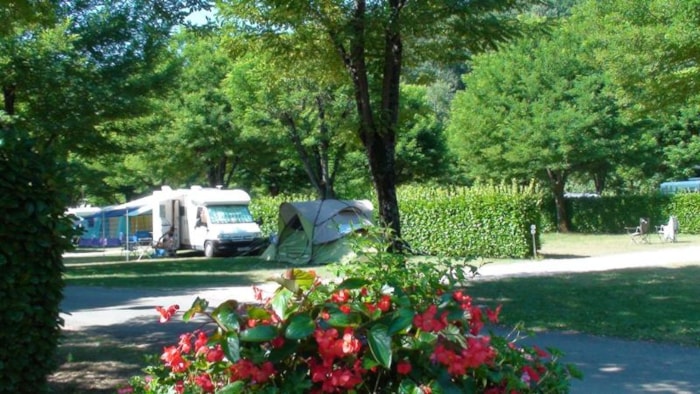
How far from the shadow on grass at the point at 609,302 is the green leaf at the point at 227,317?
6851mm

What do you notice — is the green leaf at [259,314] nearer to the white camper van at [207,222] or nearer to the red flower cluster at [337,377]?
the red flower cluster at [337,377]

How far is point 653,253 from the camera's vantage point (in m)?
22.2

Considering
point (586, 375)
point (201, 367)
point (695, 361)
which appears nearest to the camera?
point (201, 367)

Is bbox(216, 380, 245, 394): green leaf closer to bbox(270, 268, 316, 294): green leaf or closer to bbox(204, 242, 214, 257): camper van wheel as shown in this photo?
bbox(270, 268, 316, 294): green leaf

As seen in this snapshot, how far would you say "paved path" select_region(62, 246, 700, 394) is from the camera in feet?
22.1

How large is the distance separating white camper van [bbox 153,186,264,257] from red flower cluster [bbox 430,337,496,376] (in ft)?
79.1

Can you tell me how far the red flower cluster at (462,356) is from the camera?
9.20 ft

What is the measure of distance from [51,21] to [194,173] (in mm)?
29439

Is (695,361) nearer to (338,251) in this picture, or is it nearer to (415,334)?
(415,334)

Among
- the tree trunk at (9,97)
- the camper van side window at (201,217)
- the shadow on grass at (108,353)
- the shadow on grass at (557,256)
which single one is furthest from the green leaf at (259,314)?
the camper van side window at (201,217)

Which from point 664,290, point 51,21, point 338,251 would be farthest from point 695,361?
point 338,251

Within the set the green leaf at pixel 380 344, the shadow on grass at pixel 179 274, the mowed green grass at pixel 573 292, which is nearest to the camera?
the green leaf at pixel 380 344

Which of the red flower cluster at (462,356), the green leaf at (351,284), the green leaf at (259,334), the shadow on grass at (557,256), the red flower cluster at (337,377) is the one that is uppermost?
the green leaf at (351,284)

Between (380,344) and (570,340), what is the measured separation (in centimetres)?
646
